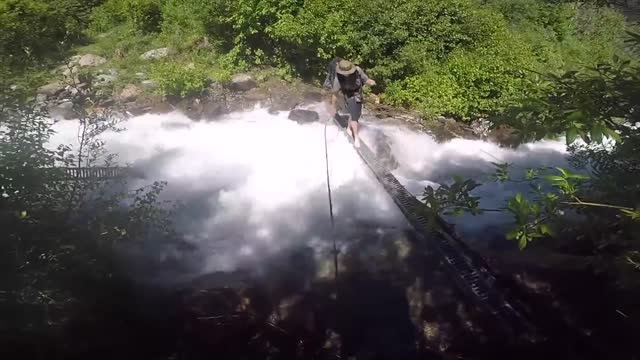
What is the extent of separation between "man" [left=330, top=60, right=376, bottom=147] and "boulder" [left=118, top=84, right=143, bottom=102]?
13.1ft

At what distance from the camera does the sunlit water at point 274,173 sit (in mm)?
6355

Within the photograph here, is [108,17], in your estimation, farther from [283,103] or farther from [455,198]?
[455,198]

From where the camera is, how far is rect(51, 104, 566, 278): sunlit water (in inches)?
250

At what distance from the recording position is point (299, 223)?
21.9 ft

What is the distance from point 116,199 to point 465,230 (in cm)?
345

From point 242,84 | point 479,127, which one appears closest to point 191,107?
point 242,84

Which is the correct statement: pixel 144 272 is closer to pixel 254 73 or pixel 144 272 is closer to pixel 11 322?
pixel 11 322

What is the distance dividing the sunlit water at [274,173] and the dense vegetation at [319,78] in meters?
0.77

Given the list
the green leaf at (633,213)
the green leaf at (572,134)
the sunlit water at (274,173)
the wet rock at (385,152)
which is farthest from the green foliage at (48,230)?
the wet rock at (385,152)


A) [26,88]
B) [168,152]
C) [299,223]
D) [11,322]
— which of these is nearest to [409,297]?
[299,223]

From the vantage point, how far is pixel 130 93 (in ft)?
34.9

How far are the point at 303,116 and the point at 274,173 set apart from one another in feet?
6.04

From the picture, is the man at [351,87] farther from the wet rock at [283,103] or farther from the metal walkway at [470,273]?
the metal walkway at [470,273]

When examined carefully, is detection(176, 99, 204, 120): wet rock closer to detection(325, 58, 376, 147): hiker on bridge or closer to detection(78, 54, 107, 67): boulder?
detection(78, 54, 107, 67): boulder
